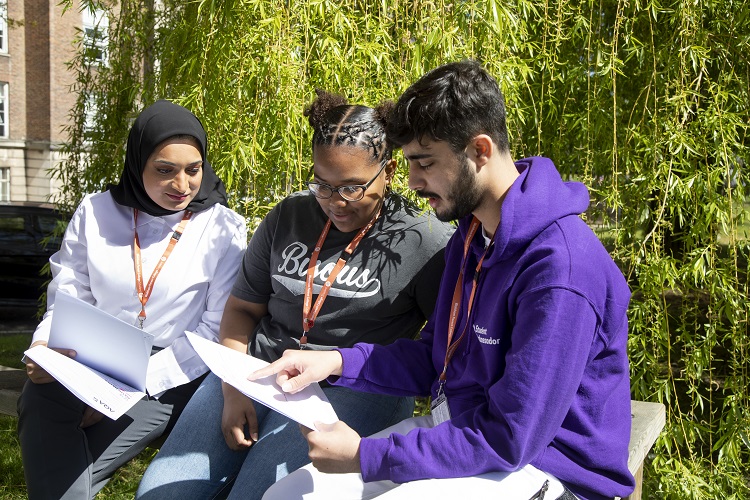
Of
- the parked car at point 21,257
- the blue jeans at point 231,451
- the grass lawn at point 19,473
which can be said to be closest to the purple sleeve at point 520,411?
the blue jeans at point 231,451

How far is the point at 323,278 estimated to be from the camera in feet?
7.16

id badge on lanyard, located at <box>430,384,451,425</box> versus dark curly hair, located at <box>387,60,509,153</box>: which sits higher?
dark curly hair, located at <box>387,60,509,153</box>

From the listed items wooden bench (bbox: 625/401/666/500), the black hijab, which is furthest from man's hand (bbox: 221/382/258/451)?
wooden bench (bbox: 625/401/666/500)

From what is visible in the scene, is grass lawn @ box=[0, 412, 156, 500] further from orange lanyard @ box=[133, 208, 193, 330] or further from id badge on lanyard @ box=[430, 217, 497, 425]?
id badge on lanyard @ box=[430, 217, 497, 425]

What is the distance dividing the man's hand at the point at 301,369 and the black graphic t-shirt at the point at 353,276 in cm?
24

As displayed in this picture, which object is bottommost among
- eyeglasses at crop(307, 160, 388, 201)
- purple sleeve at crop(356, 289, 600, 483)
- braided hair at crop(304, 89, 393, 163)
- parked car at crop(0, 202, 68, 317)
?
parked car at crop(0, 202, 68, 317)

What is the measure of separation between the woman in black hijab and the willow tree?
181 millimetres

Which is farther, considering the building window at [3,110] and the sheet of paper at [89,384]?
the building window at [3,110]

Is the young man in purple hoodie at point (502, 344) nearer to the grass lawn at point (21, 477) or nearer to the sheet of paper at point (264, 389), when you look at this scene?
the sheet of paper at point (264, 389)

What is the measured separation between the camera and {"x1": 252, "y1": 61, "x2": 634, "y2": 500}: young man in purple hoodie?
1.47m

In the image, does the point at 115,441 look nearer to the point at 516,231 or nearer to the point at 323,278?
the point at 323,278

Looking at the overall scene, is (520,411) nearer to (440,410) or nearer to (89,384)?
(440,410)

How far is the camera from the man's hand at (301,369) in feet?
6.00

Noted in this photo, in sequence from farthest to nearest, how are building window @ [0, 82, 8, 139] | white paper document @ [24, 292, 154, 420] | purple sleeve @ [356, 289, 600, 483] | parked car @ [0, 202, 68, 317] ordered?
1. building window @ [0, 82, 8, 139]
2. parked car @ [0, 202, 68, 317]
3. white paper document @ [24, 292, 154, 420]
4. purple sleeve @ [356, 289, 600, 483]
